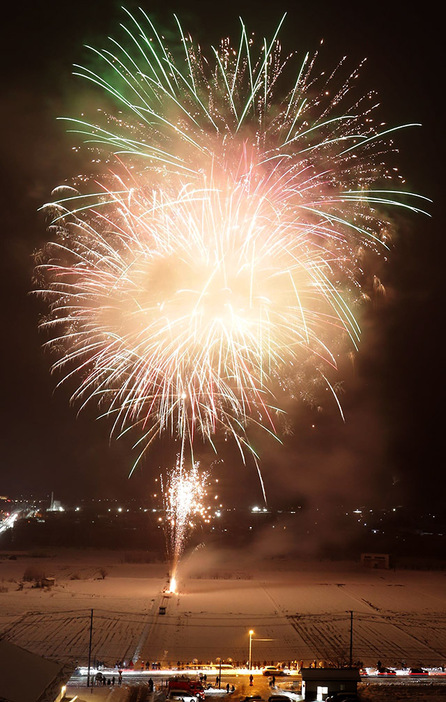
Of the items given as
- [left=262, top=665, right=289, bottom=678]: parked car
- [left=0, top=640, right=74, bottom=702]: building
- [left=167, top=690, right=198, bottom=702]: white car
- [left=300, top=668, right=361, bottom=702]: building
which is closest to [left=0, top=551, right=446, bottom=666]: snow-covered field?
[left=262, top=665, right=289, bottom=678]: parked car

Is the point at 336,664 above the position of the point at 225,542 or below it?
below

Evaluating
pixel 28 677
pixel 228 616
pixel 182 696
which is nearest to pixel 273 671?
pixel 182 696

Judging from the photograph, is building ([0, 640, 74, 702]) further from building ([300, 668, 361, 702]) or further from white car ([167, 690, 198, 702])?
building ([300, 668, 361, 702])

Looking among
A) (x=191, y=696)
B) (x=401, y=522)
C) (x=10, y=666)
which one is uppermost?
(x=401, y=522)

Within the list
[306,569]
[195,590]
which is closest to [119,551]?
[306,569]

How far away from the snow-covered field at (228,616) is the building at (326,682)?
2.41 metres

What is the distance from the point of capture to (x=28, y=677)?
908cm

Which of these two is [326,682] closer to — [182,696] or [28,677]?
[182,696]

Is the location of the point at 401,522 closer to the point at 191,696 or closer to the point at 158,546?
the point at 158,546

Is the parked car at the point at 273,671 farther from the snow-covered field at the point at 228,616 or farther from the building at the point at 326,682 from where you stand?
the building at the point at 326,682

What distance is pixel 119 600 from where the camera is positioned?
75.3 feet

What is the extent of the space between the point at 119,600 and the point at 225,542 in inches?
915

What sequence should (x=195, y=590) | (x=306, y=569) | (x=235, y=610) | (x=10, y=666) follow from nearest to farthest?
1. (x=10, y=666)
2. (x=235, y=610)
3. (x=195, y=590)
4. (x=306, y=569)

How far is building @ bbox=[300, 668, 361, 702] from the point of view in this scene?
42.6ft
